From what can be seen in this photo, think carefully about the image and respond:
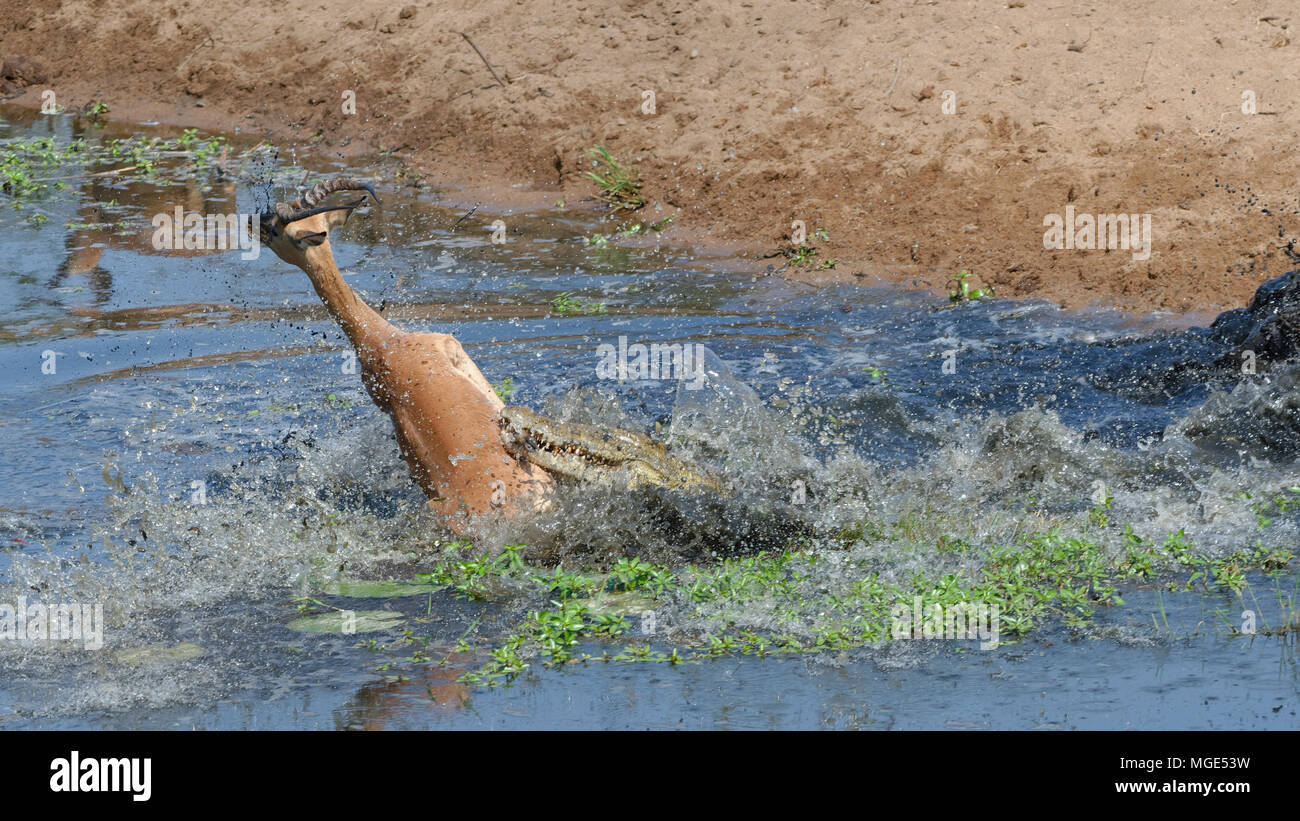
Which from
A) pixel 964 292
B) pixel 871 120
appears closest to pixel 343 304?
pixel 964 292

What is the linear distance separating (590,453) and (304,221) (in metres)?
1.39

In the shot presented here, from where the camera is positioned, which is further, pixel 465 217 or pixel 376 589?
pixel 465 217

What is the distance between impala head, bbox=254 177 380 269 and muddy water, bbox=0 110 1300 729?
1.17 m

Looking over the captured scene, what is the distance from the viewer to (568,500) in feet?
18.9

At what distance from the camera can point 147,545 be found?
5.95m

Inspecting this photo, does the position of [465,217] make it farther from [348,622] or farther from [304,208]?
[348,622]

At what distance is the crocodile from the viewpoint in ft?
18.4

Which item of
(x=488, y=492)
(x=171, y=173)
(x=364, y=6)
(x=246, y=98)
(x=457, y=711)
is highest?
(x=364, y=6)

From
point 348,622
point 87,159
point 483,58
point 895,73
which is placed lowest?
point 348,622

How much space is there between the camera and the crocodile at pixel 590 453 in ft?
18.4

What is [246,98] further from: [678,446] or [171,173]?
[678,446]
